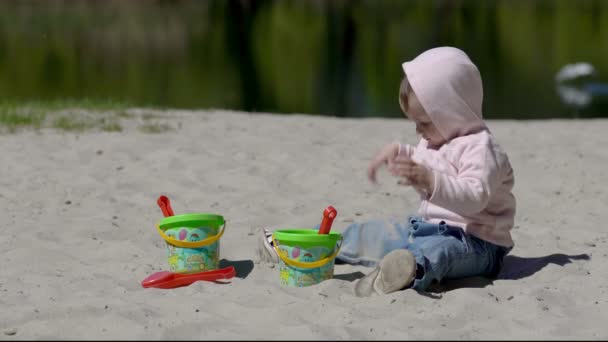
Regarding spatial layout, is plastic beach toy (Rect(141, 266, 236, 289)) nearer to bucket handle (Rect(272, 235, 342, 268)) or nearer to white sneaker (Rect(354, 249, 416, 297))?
bucket handle (Rect(272, 235, 342, 268))

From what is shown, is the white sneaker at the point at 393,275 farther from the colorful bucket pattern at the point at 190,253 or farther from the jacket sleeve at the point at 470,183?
the colorful bucket pattern at the point at 190,253

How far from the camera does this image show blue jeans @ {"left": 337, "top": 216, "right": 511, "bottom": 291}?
3537 mm

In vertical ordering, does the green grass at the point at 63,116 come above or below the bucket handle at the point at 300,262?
above

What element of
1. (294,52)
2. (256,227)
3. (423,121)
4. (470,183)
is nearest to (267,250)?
(256,227)

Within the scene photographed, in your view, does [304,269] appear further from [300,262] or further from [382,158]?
[382,158]

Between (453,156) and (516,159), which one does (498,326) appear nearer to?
(453,156)

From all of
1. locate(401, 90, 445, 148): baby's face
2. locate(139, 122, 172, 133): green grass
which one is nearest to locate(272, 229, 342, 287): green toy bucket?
locate(401, 90, 445, 148): baby's face

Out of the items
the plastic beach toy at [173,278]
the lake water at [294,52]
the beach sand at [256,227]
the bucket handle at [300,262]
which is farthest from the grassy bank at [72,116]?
the bucket handle at [300,262]

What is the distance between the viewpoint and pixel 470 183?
342cm

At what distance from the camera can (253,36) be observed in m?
24.6

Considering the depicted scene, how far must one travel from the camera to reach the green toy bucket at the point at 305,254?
3.60 m

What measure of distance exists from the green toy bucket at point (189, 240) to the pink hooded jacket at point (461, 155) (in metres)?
0.91

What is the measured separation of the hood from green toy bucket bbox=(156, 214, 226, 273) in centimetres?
105

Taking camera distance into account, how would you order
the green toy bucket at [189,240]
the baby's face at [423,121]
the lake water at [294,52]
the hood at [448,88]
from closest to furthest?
1. the hood at [448,88]
2. the baby's face at [423,121]
3. the green toy bucket at [189,240]
4. the lake water at [294,52]
